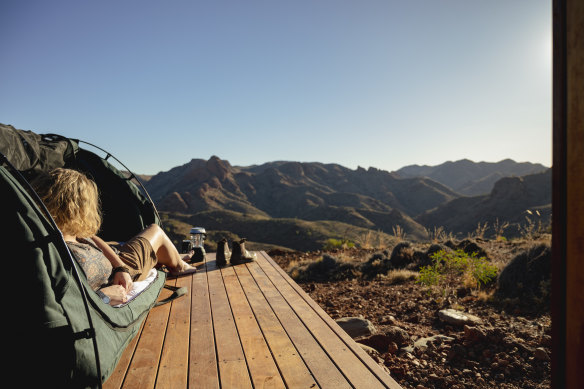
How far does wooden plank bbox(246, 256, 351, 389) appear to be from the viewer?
5.47 ft

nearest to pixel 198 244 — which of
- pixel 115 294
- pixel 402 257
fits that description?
pixel 115 294

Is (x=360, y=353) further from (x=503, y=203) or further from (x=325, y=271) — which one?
(x=503, y=203)

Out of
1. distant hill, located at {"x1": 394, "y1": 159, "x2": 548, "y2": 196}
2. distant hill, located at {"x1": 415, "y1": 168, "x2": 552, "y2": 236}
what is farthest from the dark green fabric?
distant hill, located at {"x1": 394, "y1": 159, "x2": 548, "y2": 196}

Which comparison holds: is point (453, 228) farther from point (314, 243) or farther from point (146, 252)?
point (146, 252)

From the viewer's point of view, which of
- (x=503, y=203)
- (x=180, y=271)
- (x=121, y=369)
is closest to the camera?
(x=121, y=369)

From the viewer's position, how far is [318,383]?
1.64 meters

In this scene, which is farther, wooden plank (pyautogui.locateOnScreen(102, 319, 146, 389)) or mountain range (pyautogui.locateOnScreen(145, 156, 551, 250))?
mountain range (pyautogui.locateOnScreen(145, 156, 551, 250))

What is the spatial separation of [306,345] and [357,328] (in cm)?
132

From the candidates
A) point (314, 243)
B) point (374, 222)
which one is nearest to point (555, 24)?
point (314, 243)

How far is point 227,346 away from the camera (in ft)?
6.65

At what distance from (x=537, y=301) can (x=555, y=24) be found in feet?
12.6

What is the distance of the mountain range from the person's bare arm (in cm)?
972

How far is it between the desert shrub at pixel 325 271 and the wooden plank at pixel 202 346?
313 centimetres

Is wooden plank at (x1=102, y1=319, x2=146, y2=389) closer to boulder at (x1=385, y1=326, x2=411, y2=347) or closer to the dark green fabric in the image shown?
the dark green fabric
